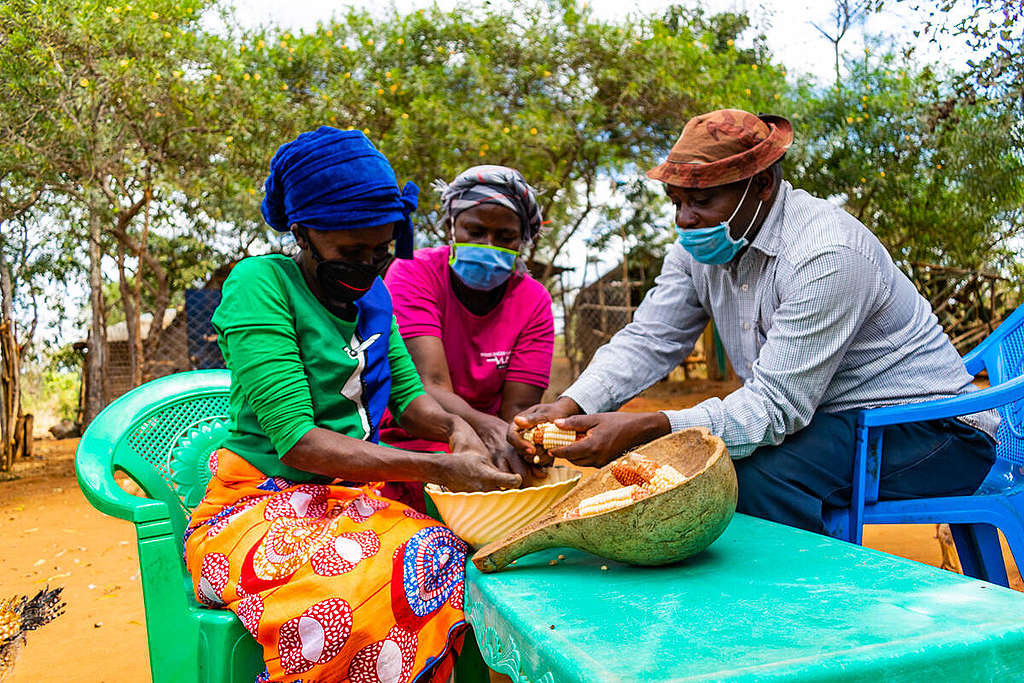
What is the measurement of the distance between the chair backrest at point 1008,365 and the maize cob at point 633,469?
1.64 metres

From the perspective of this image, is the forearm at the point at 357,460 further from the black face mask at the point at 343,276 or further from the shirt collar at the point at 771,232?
the shirt collar at the point at 771,232

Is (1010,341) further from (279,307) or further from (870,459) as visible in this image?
(279,307)

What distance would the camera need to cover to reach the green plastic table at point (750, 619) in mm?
1188

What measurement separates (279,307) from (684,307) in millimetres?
1609

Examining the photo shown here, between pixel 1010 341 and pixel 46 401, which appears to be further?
pixel 46 401

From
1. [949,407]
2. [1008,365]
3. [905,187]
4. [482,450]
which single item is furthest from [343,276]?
[905,187]

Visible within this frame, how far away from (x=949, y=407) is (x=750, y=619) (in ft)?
4.49

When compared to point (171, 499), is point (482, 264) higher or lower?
higher

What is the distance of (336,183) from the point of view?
2262 millimetres

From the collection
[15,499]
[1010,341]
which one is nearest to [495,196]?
[1010,341]

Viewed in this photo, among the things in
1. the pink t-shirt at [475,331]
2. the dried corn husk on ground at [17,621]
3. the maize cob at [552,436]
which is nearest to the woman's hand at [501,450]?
the maize cob at [552,436]

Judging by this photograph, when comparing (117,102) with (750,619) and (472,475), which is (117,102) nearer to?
(472,475)

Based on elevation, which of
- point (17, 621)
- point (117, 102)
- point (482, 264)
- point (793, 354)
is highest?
point (117, 102)

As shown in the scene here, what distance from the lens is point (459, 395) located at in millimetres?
3334
